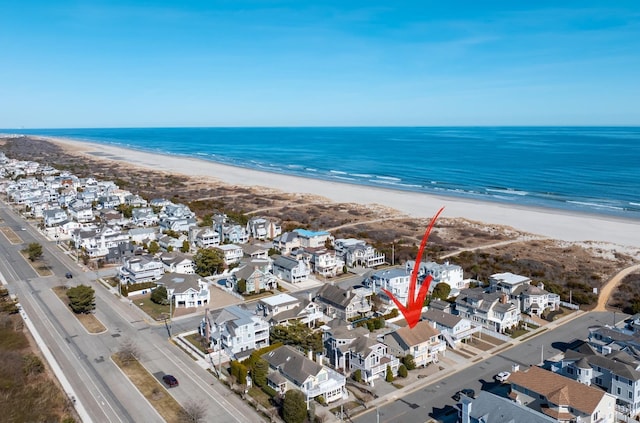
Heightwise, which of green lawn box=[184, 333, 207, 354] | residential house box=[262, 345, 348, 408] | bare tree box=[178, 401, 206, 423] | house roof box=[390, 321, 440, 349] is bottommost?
green lawn box=[184, 333, 207, 354]

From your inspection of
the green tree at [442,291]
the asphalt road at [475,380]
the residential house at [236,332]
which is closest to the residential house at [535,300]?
the asphalt road at [475,380]

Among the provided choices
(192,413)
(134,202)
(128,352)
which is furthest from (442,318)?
(134,202)

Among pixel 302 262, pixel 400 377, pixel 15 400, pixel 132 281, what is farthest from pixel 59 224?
pixel 400 377

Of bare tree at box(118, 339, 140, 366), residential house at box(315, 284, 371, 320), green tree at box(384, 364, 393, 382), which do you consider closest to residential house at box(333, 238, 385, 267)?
residential house at box(315, 284, 371, 320)

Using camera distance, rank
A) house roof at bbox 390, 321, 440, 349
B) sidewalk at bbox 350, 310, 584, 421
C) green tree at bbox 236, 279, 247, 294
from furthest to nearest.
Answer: green tree at bbox 236, 279, 247, 294 → house roof at bbox 390, 321, 440, 349 → sidewalk at bbox 350, 310, 584, 421

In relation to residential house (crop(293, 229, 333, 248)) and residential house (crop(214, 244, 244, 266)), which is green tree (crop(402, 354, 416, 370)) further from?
residential house (crop(293, 229, 333, 248))

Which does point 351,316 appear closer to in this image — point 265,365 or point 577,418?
point 265,365
